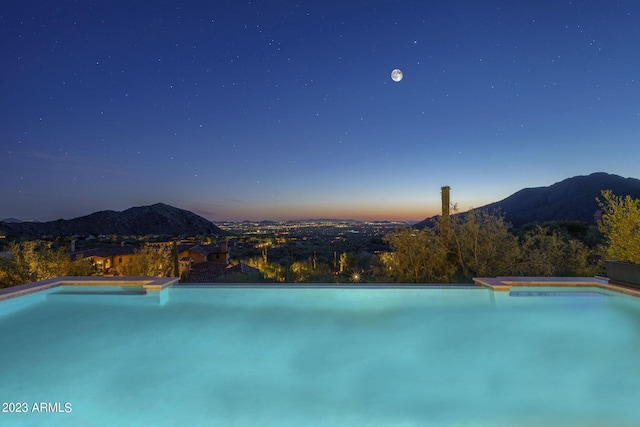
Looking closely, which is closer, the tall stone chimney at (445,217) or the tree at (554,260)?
the tree at (554,260)

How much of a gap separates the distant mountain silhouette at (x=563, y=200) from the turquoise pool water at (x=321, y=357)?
2130cm

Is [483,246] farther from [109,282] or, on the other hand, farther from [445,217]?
[109,282]

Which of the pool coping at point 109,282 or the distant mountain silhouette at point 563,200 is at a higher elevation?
the distant mountain silhouette at point 563,200

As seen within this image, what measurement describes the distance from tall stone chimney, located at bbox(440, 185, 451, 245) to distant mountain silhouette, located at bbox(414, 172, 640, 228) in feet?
57.8

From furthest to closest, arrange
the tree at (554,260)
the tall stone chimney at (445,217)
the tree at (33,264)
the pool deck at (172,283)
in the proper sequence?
the tree at (33,264)
the tall stone chimney at (445,217)
the tree at (554,260)
the pool deck at (172,283)

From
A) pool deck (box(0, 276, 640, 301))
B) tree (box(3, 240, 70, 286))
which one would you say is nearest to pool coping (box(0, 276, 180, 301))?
pool deck (box(0, 276, 640, 301))

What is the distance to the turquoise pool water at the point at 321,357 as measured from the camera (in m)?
3.05

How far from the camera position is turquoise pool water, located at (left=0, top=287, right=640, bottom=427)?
10.0 feet

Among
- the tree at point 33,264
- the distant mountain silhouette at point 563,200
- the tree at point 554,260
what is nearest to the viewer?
the tree at point 554,260

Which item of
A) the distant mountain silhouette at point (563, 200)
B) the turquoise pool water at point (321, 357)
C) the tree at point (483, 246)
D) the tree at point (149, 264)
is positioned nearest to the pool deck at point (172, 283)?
the turquoise pool water at point (321, 357)

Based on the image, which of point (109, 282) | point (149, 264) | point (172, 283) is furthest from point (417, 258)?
point (149, 264)

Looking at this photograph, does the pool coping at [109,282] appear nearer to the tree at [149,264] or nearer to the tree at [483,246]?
the tree at [483,246]

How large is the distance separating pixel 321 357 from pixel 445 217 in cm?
515

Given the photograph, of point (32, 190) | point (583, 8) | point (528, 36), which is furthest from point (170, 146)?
point (583, 8)
